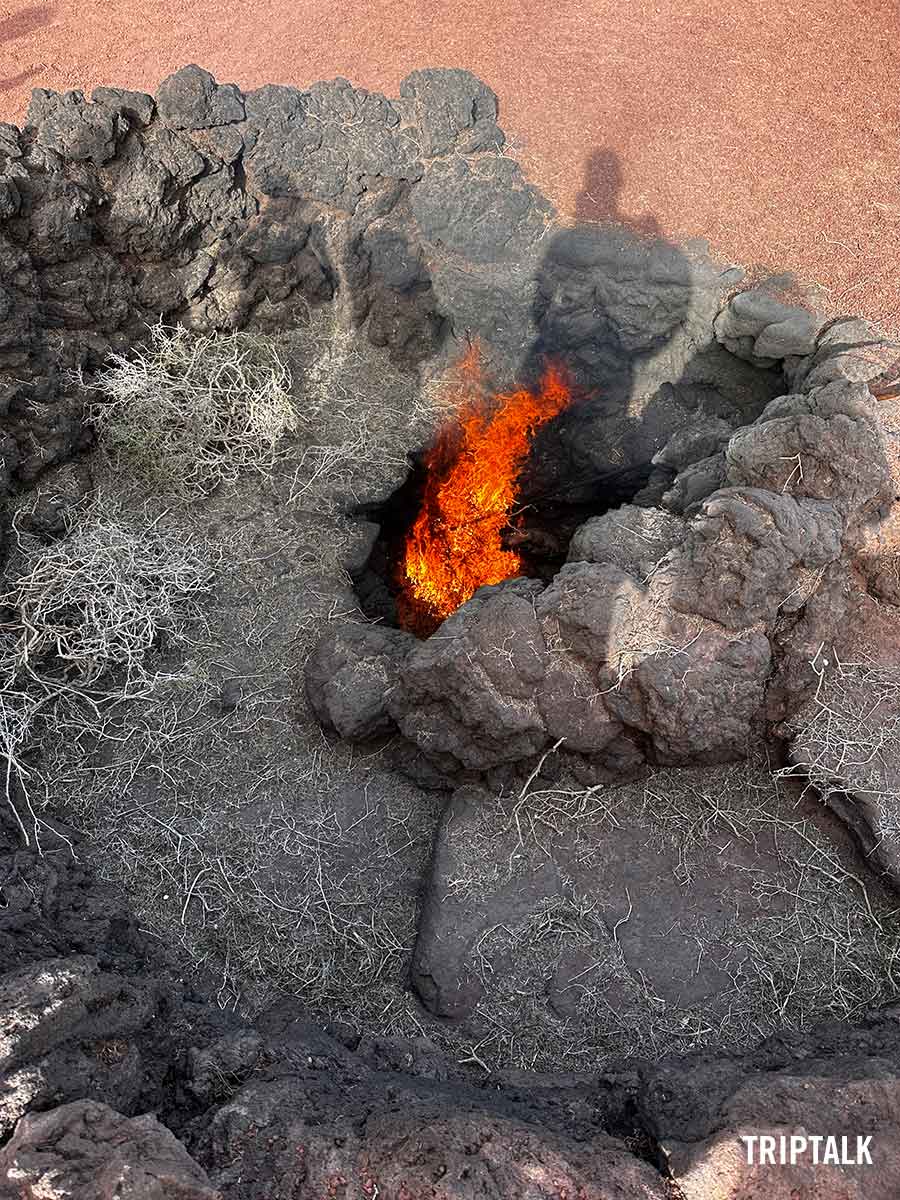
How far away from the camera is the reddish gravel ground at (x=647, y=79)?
5969mm

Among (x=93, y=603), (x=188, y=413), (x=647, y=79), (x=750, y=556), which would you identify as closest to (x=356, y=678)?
(x=93, y=603)

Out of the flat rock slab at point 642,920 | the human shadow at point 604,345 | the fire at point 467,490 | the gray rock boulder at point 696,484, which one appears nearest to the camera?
the flat rock slab at point 642,920

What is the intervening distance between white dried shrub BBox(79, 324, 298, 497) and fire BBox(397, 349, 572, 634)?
1.11 metres

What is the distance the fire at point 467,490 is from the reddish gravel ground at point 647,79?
4.62ft

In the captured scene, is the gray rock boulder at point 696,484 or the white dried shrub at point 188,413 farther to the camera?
the white dried shrub at point 188,413

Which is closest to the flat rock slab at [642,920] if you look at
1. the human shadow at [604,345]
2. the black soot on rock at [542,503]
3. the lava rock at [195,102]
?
the black soot on rock at [542,503]

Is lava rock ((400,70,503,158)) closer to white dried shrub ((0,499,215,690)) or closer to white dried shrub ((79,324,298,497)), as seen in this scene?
white dried shrub ((79,324,298,497))

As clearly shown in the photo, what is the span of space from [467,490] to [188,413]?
1.91 metres

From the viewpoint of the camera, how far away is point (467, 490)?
6.04 metres

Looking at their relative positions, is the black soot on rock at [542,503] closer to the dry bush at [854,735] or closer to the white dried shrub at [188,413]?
the white dried shrub at [188,413]

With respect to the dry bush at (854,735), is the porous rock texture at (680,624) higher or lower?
higher

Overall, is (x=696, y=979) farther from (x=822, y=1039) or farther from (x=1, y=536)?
(x=1, y=536)

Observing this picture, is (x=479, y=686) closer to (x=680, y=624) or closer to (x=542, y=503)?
(x=680, y=624)

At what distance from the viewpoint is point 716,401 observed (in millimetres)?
5891
